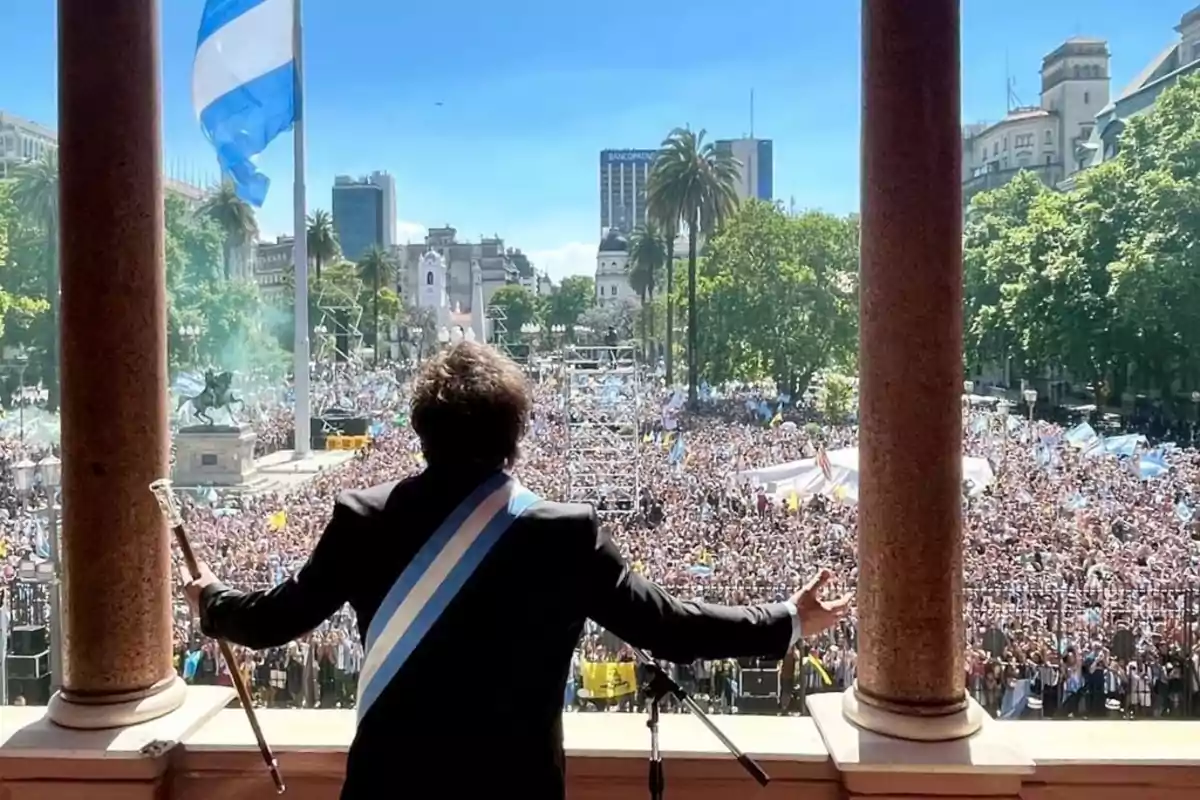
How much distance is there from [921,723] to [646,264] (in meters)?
45.4

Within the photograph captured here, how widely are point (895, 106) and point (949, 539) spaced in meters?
1.34

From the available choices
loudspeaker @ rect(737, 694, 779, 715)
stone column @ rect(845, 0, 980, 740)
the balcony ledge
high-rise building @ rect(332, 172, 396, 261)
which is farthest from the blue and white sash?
high-rise building @ rect(332, 172, 396, 261)

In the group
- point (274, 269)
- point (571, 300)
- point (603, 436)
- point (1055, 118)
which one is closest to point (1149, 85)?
point (1055, 118)

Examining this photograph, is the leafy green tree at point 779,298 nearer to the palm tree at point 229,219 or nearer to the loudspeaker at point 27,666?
the palm tree at point 229,219

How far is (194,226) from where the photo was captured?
3591 centimetres

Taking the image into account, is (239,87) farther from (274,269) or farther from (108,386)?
(274,269)

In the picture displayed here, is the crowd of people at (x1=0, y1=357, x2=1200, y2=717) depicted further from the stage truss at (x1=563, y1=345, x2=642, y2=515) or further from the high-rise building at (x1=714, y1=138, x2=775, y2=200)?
the high-rise building at (x1=714, y1=138, x2=775, y2=200)

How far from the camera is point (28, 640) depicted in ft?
26.4

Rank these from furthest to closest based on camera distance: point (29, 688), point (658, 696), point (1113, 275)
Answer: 1. point (1113, 275)
2. point (29, 688)
3. point (658, 696)

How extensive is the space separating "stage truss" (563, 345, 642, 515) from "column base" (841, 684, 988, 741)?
9.64 metres

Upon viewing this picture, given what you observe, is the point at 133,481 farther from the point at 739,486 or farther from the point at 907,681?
the point at 739,486

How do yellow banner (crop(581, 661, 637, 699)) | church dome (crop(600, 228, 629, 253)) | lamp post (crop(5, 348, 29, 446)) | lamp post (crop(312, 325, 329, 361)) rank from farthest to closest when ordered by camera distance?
church dome (crop(600, 228, 629, 253)), lamp post (crop(312, 325, 329, 361)), lamp post (crop(5, 348, 29, 446)), yellow banner (crop(581, 661, 637, 699))

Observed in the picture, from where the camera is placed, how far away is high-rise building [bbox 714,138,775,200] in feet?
153

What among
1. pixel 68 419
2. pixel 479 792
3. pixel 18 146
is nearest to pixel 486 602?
pixel 479 792
